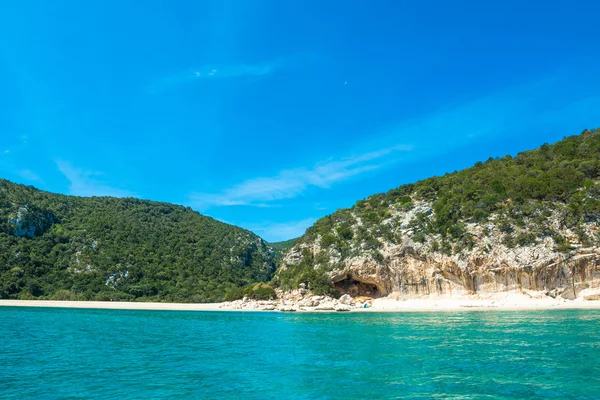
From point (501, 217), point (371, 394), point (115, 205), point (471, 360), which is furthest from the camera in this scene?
point (115, 205)

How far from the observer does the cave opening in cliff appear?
5338cm

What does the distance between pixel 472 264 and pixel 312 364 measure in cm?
3652

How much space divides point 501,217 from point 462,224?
4.38m

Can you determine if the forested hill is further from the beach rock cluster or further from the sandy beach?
the beach rock cluster

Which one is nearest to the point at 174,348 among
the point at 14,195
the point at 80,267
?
the point at 80,267

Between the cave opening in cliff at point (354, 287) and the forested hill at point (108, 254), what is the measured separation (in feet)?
77.7

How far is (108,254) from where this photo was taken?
72.4 meters

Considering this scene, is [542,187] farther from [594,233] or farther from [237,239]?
[237,239]

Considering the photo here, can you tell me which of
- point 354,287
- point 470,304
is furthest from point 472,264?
point 354,287

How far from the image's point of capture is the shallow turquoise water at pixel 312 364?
31.7 ft

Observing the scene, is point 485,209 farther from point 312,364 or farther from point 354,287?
point 312,364

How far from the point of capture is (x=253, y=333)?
23.2 meters

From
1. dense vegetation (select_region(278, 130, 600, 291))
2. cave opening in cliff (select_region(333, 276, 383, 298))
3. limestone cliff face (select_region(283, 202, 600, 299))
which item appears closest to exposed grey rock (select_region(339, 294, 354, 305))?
dense vegetation (select_region(278, 130, 600, 291))

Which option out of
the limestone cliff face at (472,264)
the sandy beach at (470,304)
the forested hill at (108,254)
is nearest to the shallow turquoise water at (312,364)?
the sandy beach at (470,304)
